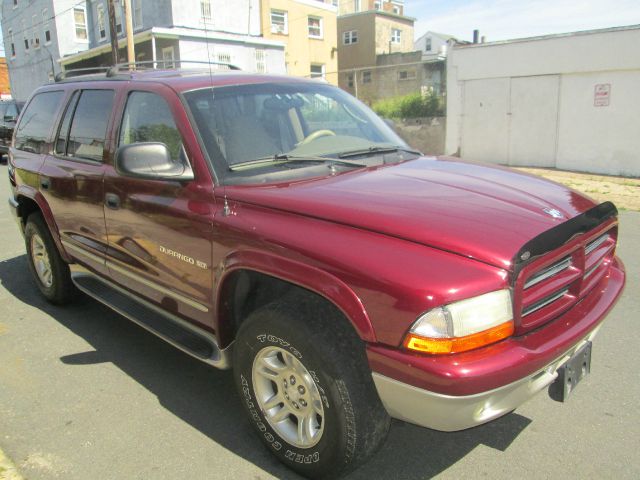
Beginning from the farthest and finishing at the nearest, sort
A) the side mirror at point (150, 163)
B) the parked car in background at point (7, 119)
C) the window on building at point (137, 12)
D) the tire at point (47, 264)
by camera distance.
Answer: the window on building at point (137, 12) < the parked car in background at point (7, 119) < the tire at point (47, 264) < the side mirror at point (150, 163)

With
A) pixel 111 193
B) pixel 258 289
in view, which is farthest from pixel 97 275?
pixel 258 289

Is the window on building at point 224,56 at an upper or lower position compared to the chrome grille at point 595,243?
upper

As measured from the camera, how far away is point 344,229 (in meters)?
2.38

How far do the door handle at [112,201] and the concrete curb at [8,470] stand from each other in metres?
1.53

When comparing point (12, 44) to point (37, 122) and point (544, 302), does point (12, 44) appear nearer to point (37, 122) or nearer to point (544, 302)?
point (37, 122)

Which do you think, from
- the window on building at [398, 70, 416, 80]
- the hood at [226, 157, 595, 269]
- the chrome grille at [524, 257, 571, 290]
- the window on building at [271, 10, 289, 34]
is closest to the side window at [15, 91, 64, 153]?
the hood at [226, 157, 595, 269]

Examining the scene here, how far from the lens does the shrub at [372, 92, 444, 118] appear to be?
59.8ft

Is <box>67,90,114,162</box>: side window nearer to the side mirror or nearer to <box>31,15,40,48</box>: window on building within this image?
the side mirror

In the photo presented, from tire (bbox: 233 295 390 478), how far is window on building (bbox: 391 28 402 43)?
4281 centimetres

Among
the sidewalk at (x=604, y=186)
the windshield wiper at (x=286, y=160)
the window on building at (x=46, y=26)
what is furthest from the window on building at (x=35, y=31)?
the windshield wiper at (x=286, y=160)

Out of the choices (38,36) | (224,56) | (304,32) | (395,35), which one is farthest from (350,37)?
(38,36)

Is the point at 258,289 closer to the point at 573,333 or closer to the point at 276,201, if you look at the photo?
the point at 276,201

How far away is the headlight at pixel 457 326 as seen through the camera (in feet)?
6.81

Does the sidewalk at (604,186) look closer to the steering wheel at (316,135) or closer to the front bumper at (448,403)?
the steering wheel at (316,135)
